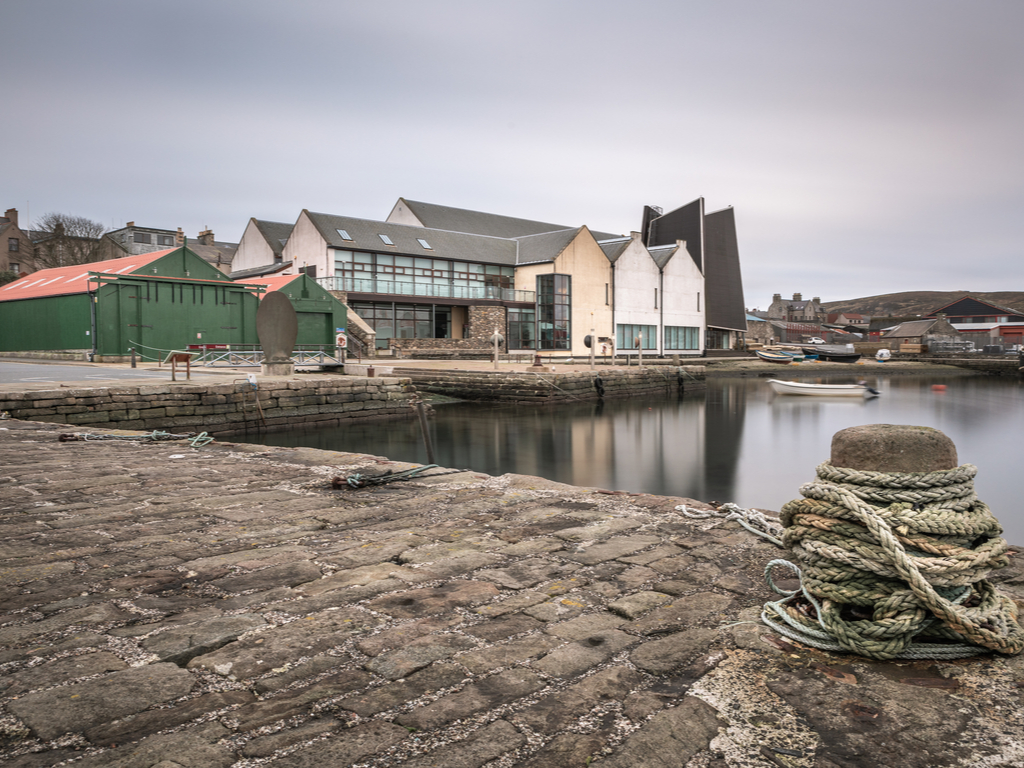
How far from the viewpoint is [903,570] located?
8.26 ft

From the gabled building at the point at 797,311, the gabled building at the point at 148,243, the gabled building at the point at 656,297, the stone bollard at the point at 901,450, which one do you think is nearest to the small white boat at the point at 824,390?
the gabled building at the point at 656,297

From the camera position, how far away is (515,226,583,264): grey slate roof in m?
45.5

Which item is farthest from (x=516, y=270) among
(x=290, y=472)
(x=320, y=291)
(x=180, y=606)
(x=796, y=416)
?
(x=180, y=606)

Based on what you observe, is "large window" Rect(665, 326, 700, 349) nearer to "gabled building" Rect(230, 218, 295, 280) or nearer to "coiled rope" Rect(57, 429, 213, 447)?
"gabled building" Rect(230, 218, 295, 280)

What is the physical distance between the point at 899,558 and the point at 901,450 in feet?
1.64

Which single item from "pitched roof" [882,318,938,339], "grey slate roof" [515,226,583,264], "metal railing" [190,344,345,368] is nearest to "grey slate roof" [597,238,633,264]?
"grey slate roof" [515,226,583,264]

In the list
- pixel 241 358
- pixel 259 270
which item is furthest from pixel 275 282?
pixel 259 270

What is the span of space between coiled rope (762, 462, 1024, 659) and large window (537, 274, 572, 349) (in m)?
42.7

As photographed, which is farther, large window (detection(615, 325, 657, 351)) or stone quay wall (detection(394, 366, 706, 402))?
large window (detection(615, 325, 657, 351))

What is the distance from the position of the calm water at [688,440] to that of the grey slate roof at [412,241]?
17.1 metres

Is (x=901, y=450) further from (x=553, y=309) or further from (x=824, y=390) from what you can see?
(x=553, y=309)

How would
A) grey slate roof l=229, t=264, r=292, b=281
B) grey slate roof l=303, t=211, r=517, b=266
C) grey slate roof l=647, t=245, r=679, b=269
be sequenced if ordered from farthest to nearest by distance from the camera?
grey slate roof l=647, t=245, r=679, b=269
grey slate roof l=229, t=264, r=292, b=281
grey slate roof l=303, t=211, r=517, b=266

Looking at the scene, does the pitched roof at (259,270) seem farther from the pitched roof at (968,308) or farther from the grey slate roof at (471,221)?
the pitched roof at (968,308)

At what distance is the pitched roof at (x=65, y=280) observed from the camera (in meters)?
28.1
